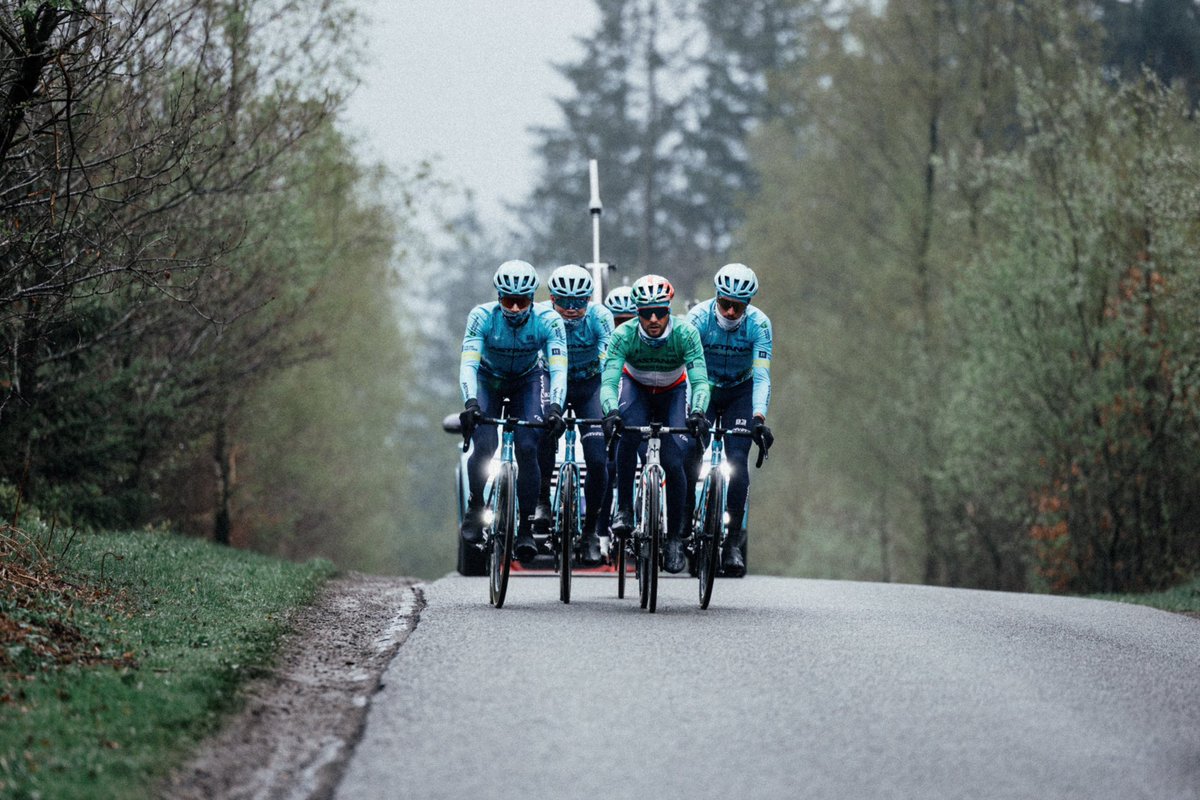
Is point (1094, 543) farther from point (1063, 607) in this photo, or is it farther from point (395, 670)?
point (395, 670)

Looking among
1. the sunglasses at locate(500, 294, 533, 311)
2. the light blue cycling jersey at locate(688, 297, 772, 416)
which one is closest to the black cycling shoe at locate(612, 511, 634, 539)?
the light blue cycling jersey at locate(688, 297, 772, 416)

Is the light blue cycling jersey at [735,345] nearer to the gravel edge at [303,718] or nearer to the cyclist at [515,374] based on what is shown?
the cyclist at [515,374]

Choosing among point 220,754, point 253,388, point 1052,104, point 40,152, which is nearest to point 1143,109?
point 1052,104

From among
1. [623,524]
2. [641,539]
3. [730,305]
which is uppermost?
[730,305]

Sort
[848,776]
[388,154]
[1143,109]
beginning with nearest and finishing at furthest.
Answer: [848,776] < [1143,109] < [388,154]

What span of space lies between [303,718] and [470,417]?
164 inches

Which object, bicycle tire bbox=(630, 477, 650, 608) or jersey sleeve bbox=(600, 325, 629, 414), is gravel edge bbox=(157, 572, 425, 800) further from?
jersey sleeve bbox=(600, 325, 629, 414)

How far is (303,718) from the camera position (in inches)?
288

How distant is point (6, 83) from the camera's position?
11156 mm

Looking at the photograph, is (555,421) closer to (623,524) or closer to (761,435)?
(623,524)

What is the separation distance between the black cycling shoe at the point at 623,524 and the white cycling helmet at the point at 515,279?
1.76 meters

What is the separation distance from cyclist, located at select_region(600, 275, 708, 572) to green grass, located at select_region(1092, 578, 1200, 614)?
20.3 ft

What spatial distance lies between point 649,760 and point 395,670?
7.61 feet

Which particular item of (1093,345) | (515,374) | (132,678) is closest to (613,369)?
(515,374)
